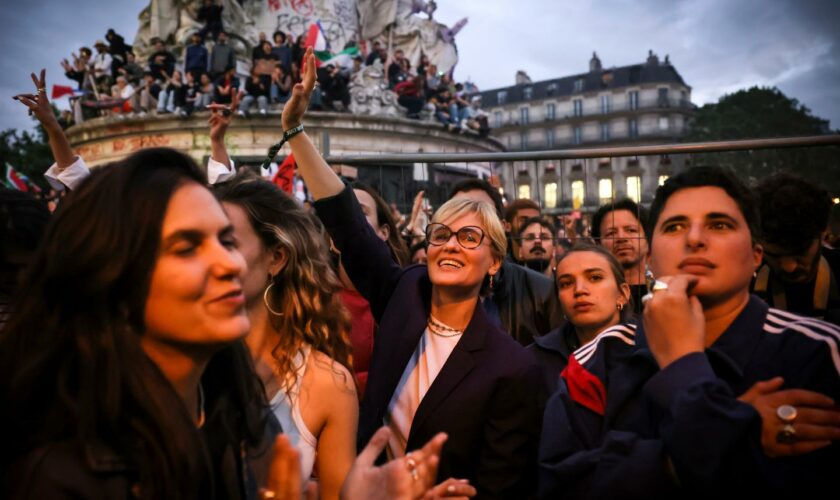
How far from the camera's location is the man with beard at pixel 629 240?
Answer: 15.8 feet

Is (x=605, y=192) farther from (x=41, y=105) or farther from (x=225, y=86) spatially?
(x=41, y=105)

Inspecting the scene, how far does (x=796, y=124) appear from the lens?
44.1 m

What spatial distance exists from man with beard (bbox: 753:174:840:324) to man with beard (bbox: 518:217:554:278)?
89.9 inches

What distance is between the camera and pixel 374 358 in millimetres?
2945

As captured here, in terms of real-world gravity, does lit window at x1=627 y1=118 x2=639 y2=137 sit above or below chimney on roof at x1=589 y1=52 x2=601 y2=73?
below

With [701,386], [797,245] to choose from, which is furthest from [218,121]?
[797,245]

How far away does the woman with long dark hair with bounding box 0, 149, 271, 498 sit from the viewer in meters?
1.42

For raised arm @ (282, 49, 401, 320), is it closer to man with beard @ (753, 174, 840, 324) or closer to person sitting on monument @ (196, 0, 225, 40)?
man with beard @ (753, 174, 840, 324)

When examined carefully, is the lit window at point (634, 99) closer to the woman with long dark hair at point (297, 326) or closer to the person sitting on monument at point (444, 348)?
the person sitting on monument at point (444, 348)

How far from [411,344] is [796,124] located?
5136 cm

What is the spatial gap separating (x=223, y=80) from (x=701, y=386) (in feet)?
55.1

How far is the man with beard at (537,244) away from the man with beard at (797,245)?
228cm

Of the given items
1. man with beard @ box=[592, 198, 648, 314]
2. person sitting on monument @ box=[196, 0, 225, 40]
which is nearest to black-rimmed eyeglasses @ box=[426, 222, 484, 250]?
man with beard @ box=[592, 198, 648, 314]

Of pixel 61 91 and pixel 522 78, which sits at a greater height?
pixel 522 78
